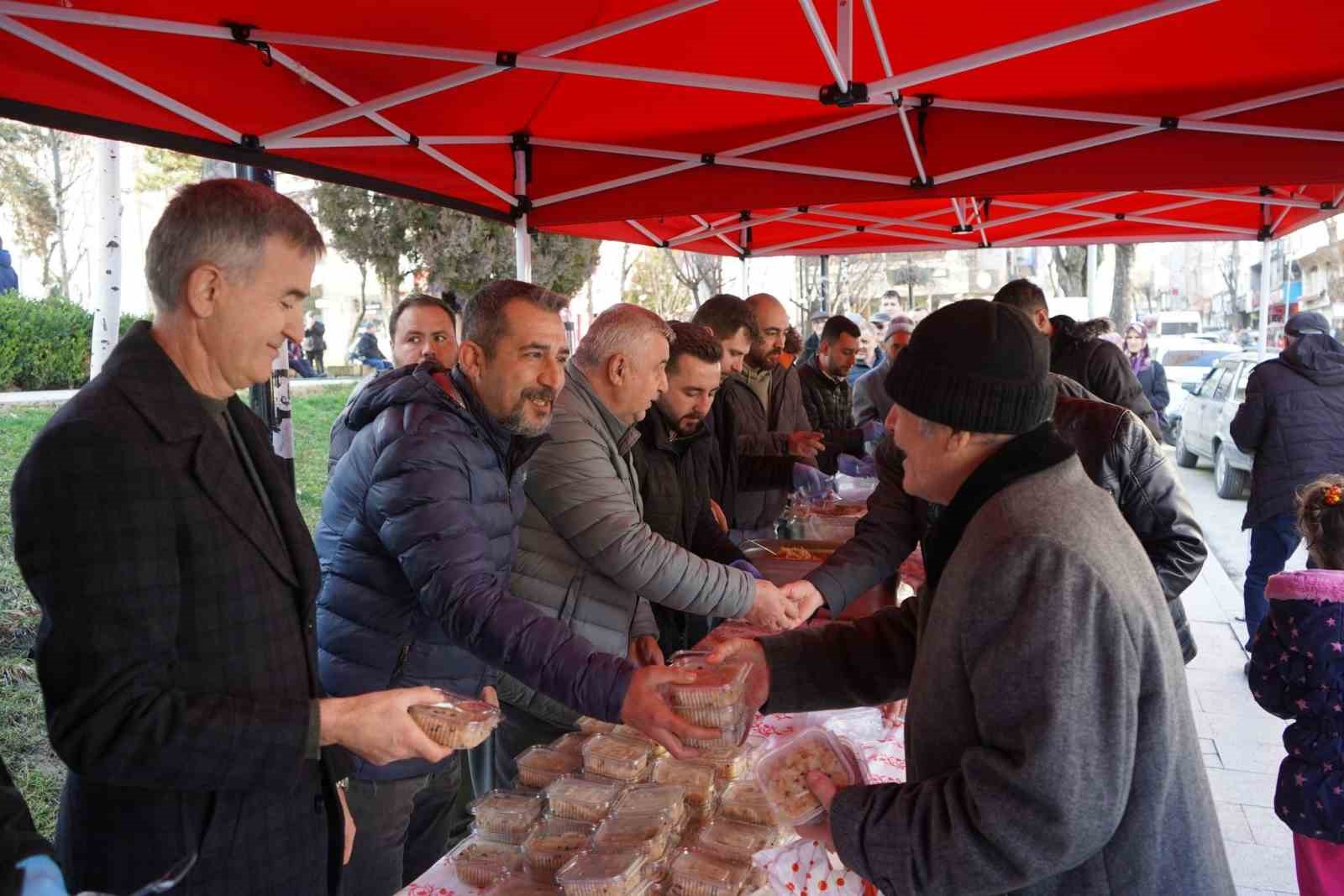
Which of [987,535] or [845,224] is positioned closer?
[987,535]

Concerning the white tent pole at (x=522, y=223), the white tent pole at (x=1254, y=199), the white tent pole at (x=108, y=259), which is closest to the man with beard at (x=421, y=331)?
the white tent pole at (x=522, y=223)

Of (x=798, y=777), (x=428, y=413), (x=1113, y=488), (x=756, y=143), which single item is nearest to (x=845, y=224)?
(x=756, y=143)

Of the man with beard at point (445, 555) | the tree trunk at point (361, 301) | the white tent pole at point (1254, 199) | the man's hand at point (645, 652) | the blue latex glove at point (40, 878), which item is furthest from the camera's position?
the tree trunk at point (361, 301)

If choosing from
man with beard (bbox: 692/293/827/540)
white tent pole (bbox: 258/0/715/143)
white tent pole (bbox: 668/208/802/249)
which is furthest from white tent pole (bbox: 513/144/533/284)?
white tent pole (bbox: 668/208/802/249)

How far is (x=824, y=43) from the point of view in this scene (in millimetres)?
3264

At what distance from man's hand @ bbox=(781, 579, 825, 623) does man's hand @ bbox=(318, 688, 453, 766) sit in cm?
156

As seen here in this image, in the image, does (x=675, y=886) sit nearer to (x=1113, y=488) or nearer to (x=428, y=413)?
(x=428, y=413)

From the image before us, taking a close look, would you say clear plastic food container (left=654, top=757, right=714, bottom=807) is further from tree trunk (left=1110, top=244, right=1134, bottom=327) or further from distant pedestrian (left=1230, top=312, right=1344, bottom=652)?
tree trunk (left=1110, top=244, right=1134, bottom=327)

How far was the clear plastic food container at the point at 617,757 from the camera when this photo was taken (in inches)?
76.3

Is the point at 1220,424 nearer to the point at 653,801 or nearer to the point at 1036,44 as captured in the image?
the point at 1036,44

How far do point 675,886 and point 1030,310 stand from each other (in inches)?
133

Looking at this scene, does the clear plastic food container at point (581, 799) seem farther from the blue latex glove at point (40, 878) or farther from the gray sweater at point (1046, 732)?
the blue latex glove at point (40, 878)

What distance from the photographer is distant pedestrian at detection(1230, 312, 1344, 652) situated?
228 inches

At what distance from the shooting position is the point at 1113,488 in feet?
9.23
